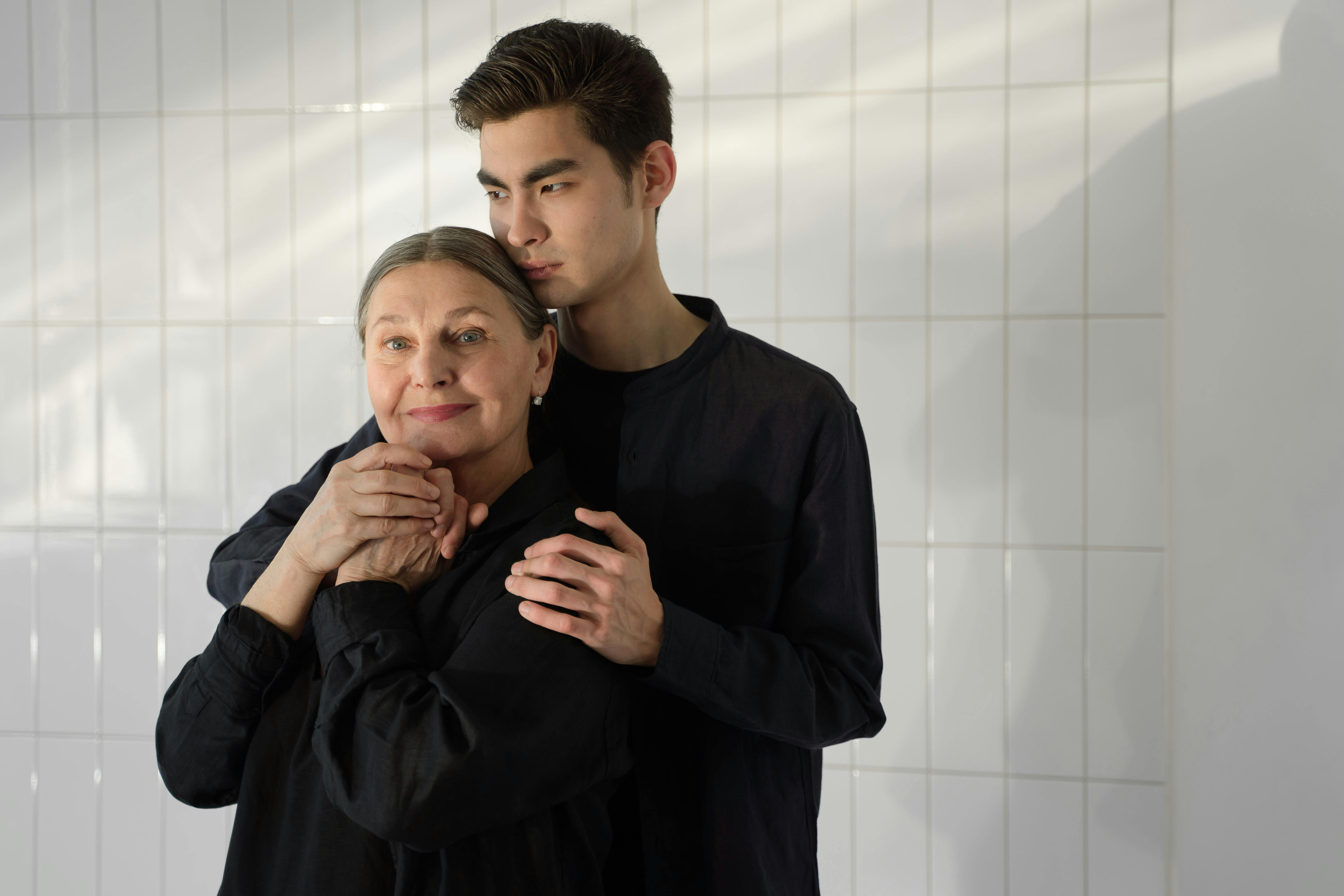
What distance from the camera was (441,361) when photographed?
1.04 metres

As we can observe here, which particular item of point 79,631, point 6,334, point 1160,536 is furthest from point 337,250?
point 1160,536

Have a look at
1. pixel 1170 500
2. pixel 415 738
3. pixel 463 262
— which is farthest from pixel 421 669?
pixel 1170 500

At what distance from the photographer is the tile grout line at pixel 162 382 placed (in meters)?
2.32

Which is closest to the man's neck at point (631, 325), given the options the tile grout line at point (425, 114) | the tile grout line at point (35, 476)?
the tile grout line at point (425, 114)

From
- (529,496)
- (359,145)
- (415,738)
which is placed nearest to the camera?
(415,738)

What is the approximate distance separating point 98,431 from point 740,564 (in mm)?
1928

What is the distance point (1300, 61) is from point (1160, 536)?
1.09 meters

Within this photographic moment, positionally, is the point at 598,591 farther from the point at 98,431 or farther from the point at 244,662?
the point at 98,431

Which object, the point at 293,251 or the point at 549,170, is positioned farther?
the point at 293,251

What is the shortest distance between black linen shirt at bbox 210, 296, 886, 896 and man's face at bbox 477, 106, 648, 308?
0.19 metres

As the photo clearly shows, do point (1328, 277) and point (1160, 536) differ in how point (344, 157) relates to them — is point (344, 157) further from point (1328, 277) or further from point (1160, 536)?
point (1328, 277)

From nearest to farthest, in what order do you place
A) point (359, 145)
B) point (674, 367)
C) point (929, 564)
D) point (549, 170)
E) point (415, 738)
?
point (415, 738), point (549, 170), point (674, 367), point (929, 564), point (359, 145)

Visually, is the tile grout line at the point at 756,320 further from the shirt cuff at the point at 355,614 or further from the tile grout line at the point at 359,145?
the shirt cuff at the point at 355,614

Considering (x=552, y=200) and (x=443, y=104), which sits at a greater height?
(x=443, y=104)
